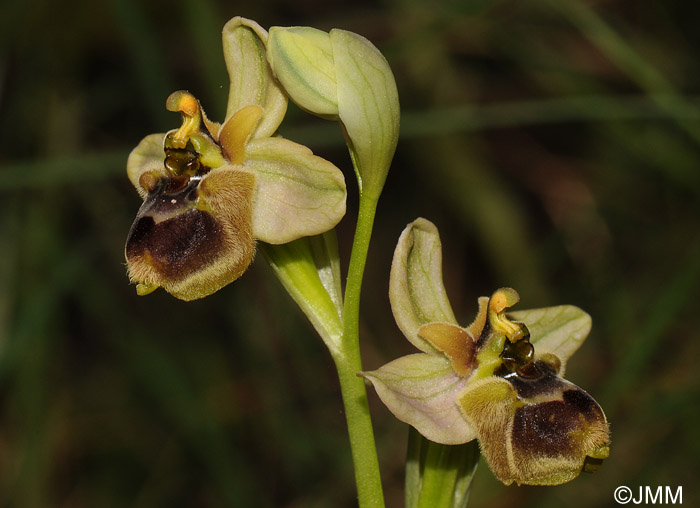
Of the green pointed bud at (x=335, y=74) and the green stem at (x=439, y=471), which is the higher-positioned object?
the green pointed bud at (x=335, y=74)

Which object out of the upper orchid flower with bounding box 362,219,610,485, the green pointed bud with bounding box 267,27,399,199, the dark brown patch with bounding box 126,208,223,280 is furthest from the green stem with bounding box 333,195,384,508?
the dark brown patch with bounding box 126,208,223,280

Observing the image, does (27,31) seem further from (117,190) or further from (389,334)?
(389,334)

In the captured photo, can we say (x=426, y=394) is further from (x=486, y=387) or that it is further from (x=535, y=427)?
(x=535, y=427)

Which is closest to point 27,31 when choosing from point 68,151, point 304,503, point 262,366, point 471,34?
point 68,151

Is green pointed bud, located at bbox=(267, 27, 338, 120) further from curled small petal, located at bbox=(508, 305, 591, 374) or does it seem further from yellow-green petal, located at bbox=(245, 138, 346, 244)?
curled small petal, located at bbox=(508, 305, 591, 374)

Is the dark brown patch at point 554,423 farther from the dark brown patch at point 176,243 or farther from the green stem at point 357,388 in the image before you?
the dark brown patch at point 176,243

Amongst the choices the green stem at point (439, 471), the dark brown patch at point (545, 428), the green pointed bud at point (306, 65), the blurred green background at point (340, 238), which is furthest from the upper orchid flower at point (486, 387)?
the blurred green background at point (340, 238)

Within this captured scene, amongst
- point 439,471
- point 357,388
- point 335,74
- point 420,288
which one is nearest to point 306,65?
point 335,74
